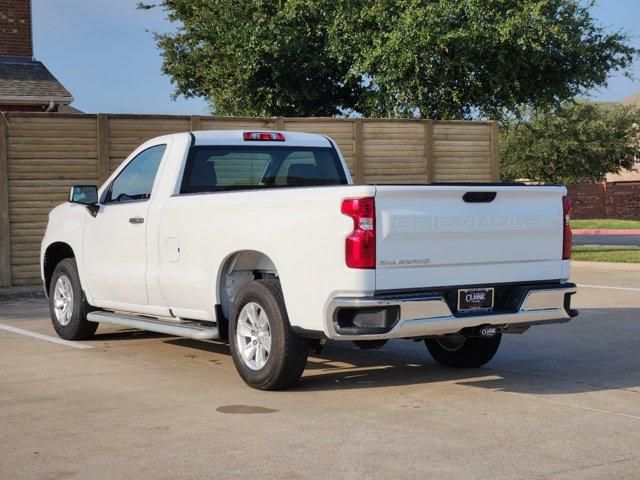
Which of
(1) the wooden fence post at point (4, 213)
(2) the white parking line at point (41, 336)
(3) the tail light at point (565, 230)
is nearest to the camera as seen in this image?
(3) the tail light at point (565, 230)

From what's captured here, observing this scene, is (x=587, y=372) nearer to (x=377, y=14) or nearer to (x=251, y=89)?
(x=377, y=14)

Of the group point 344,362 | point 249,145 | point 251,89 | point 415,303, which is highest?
point 251,89

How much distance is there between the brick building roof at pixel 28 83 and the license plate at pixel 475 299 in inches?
588

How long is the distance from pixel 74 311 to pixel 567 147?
44.9 m

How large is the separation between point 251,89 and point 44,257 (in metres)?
17.4

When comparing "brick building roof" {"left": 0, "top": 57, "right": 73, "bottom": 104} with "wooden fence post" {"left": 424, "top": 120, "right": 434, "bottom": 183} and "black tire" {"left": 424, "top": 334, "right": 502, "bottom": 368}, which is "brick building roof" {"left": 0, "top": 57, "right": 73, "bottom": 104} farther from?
"black tire" {"left": 424, "top": 334, "right": 502, "bottom": 368}

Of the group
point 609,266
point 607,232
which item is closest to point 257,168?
point 609,266

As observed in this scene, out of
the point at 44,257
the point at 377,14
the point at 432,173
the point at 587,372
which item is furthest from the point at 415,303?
the point at 377,14

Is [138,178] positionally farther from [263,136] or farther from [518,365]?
[518,365]

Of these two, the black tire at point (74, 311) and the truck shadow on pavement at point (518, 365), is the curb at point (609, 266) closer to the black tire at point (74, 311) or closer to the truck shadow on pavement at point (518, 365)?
the truck shadow on pavement at point (518, 365)

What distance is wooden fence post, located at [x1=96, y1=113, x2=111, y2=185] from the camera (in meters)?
16.7

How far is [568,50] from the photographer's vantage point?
81.1 ft

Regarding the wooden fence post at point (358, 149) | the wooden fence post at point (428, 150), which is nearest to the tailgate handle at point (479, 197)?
the wooden fence post at point (358, 149)

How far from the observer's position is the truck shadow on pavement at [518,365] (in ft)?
27.0
